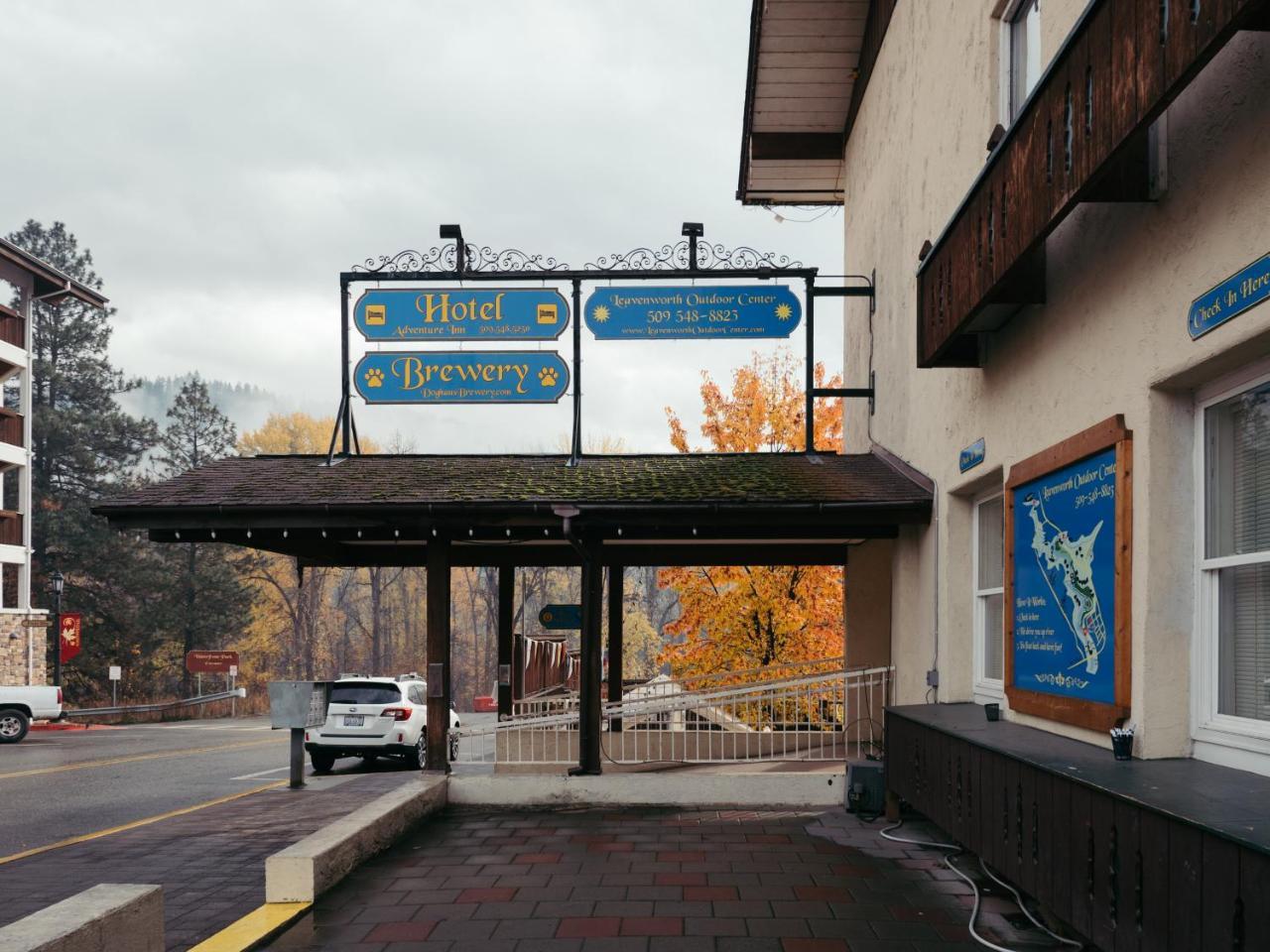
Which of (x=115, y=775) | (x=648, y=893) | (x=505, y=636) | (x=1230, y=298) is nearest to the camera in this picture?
(x=1230, y=298)

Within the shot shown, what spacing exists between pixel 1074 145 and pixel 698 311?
25.3 feet

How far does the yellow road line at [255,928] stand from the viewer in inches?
218

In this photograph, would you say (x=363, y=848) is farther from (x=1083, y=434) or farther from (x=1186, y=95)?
(x=1186, y=95)

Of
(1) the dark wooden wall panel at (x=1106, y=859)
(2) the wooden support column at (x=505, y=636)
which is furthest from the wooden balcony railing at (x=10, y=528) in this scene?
(1) the dark wooden wall panel at (x=1106, y=859)

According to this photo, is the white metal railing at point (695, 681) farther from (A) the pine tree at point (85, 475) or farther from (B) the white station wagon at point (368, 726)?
(A) the pine tree at point (85, 475)

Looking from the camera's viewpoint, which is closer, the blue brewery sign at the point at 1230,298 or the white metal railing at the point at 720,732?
the blue brewery sign at the point at 1230,298

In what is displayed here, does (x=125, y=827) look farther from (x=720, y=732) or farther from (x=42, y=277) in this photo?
(x=42, y=277)

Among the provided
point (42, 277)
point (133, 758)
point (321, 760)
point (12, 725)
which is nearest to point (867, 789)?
point (321, 760)

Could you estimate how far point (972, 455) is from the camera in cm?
809

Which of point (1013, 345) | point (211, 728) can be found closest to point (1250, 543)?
point (1013, 345)

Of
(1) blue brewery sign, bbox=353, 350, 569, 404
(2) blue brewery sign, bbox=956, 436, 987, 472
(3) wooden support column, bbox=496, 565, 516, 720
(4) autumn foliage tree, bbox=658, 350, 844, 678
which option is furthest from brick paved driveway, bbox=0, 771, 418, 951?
(4) autumn foliage tree, bbox=658, 350, 844, 678

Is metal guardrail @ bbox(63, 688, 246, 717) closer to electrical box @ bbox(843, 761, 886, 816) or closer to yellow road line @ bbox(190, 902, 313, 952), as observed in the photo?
electrical box @ bbox(843, 761, 886, 816)

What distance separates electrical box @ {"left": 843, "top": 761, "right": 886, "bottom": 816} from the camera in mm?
9352

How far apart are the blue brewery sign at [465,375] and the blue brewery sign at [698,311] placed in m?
0.82
